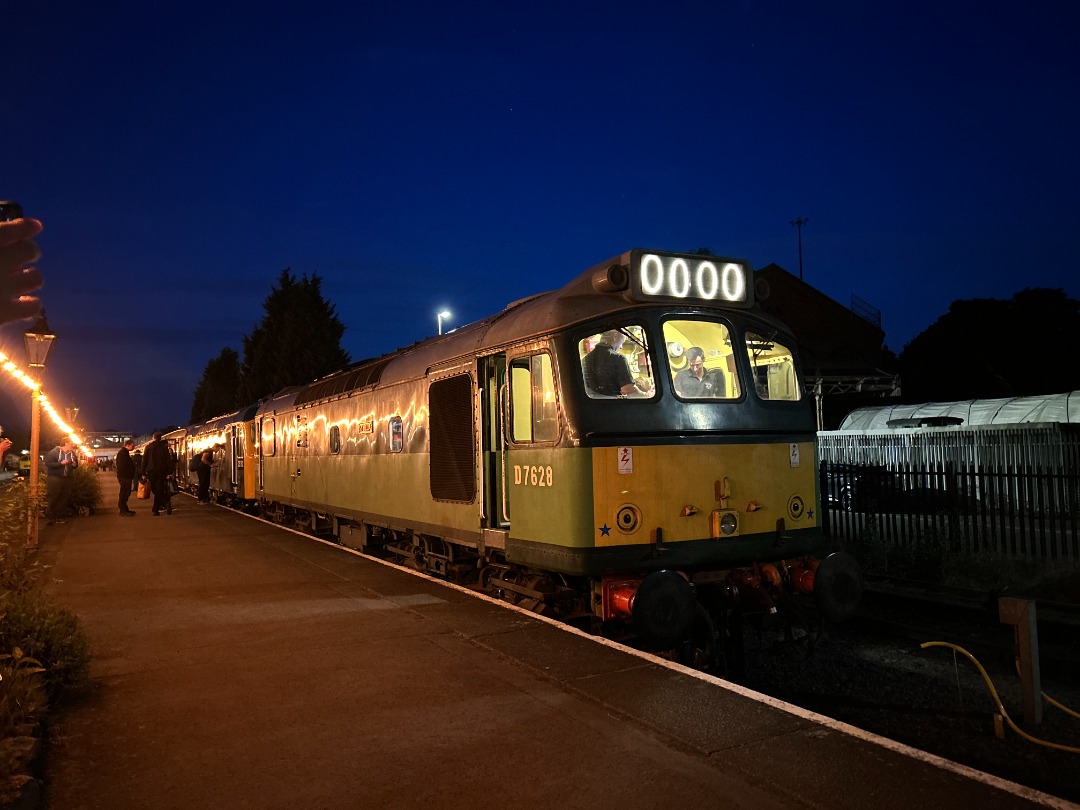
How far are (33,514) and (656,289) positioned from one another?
10746 millimetres

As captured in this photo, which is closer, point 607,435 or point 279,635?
point 607,435

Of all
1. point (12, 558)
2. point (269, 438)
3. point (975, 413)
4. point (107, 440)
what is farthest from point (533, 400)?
point (107, 440)

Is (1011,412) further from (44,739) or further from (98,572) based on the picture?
(44,739)

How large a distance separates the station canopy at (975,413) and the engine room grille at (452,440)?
1556 centimetres

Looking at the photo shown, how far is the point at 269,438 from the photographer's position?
18984mm

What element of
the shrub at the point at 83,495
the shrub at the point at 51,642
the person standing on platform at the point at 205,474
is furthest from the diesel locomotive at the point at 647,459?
the person standing on platform at the point at 205,474

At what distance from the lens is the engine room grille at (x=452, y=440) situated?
27.1ft

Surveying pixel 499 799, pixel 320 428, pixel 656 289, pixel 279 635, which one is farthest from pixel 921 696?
pixel 320 428

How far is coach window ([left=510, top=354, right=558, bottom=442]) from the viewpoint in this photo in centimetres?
687

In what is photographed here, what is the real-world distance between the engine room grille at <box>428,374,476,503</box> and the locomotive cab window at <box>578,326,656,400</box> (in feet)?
6.01

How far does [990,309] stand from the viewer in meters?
43.3

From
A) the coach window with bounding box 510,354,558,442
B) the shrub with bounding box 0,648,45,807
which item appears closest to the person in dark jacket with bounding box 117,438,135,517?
the coach window with bounding box 510,354,558,442

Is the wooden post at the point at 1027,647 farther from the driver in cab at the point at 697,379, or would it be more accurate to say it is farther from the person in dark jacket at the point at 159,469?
the person in dark jacket at the point at 159,469

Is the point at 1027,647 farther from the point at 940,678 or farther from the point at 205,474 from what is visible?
the point at 205,474
